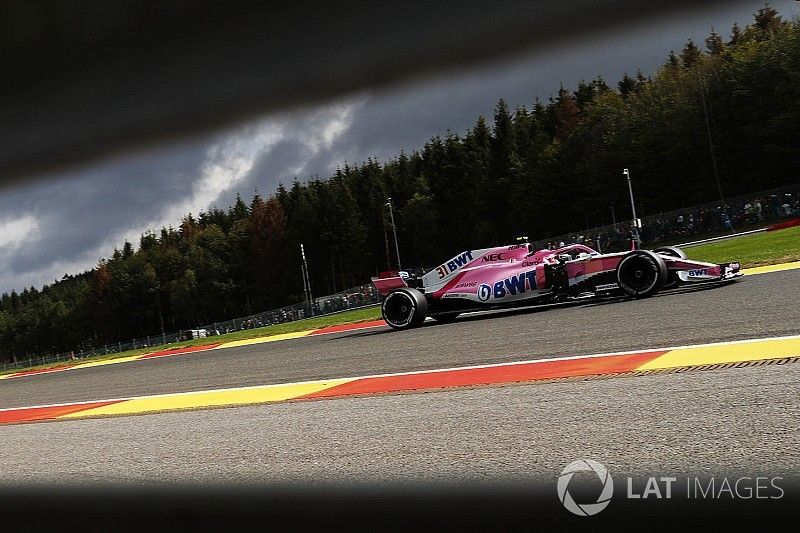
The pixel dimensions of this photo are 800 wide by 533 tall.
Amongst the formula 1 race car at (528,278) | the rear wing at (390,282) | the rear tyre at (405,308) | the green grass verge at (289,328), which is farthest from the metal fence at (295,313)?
the formula 1 race car at (528,278)

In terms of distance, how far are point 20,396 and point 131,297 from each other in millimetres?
37257

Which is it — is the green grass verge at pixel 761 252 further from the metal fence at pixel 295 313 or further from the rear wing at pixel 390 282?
the metal fence at pixel 295 313

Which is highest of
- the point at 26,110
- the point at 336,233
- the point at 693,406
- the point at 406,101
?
the point at 336,233

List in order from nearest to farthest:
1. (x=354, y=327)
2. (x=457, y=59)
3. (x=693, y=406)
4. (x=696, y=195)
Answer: (x=457, y=59)
(x=693, y=406)
(x=354, y=327)
(x=696, y=195)

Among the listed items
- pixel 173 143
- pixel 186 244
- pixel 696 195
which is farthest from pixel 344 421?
pixel 186 244

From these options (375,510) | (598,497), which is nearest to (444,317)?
(598,497)

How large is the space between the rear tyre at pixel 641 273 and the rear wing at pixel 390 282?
184 inches

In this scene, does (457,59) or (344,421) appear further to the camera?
(344,421)

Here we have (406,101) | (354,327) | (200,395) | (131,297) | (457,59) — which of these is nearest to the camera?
(457,59)

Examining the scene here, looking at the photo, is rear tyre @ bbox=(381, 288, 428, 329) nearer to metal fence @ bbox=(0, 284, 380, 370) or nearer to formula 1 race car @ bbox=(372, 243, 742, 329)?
formula 1 race car @ bbox=(372, 243, 742, 329)

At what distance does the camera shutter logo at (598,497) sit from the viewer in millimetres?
2854

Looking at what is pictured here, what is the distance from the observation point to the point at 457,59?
1.08 meters

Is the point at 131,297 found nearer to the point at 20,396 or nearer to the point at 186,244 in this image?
the point at 186,244

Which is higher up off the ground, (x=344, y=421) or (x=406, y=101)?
(x=406, y=101)
